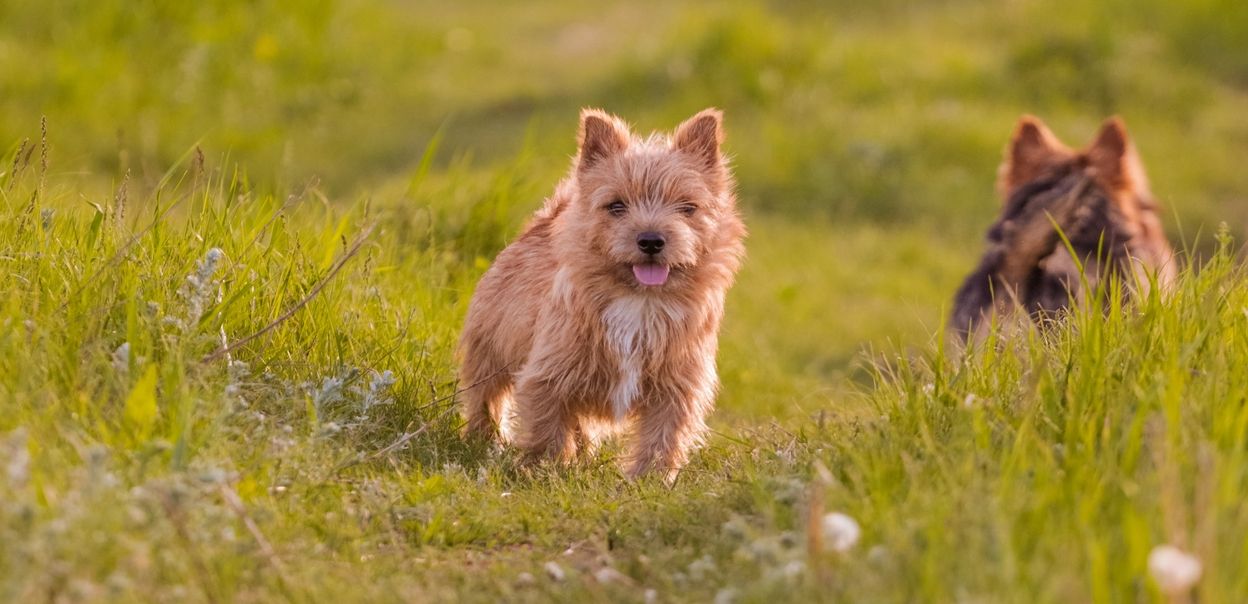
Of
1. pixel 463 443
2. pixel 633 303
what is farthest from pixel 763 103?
pixel 463 443

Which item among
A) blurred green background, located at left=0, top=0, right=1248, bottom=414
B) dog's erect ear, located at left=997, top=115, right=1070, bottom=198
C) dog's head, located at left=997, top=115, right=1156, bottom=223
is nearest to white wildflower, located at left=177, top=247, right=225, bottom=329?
dog's head, located at left=997, top=115, right=1156, bottom=223

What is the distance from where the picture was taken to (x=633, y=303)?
499 centimetres

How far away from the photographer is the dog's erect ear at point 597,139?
5.27 m

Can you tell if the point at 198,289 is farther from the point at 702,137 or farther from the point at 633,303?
the point at 702,137

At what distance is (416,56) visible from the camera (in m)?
14.2

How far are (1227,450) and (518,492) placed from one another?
2.07 meters

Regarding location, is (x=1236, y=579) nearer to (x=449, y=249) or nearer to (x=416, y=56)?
(x=449, y=249)

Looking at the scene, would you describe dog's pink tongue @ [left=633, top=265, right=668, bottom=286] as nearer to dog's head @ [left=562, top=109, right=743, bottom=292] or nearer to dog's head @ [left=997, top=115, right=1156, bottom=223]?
dog's head @ [left=562, top=109, right=743, bottom=292]

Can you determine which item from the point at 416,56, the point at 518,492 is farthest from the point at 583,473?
the point at 416,56

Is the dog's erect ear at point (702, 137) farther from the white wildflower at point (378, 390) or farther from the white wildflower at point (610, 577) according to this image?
the white wildflower at point (610, 577)

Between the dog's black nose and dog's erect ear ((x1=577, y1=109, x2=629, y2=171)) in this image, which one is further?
dog's erect ear ((x1=577, y1=109, x2=629, y2=171))

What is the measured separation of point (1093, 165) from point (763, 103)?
19.4 feet

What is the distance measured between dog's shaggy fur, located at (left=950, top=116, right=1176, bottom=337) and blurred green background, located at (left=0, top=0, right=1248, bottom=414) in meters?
2.27

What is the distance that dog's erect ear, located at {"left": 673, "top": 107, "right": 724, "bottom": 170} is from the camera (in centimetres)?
531
